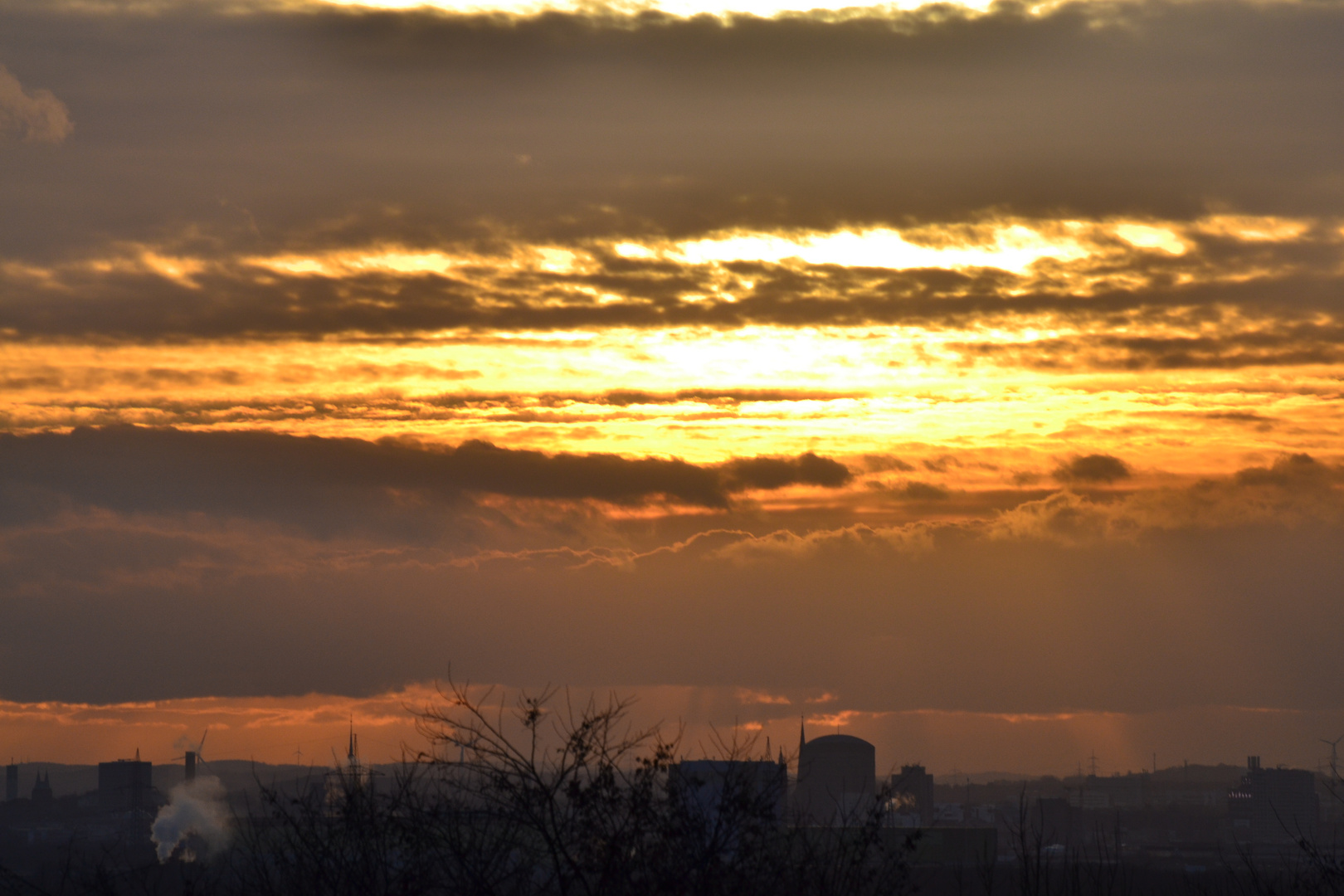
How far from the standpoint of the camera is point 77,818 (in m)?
189

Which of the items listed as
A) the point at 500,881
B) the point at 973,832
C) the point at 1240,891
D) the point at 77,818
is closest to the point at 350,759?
the point at 500,881

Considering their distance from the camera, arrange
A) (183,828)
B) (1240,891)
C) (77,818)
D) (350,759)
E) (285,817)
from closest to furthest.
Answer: (285,817) → (350,759) → (1240,891) → (183,828) → (77,818)

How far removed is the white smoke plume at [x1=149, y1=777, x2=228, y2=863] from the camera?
129m

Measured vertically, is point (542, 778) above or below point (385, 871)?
above

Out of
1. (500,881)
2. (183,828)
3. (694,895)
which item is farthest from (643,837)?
(183,828)

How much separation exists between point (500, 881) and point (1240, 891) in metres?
23.1

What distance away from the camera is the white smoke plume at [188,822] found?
129 meters

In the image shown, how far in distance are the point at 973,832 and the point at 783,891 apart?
104581 millimetres

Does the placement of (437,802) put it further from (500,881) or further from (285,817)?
(285,817)

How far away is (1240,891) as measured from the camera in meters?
39.1

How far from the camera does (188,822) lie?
5714 inches

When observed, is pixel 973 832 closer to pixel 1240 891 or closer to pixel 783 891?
pixel 1240 891

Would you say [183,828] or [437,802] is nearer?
[437,802]

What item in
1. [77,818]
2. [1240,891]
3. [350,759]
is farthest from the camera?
[77,818]
